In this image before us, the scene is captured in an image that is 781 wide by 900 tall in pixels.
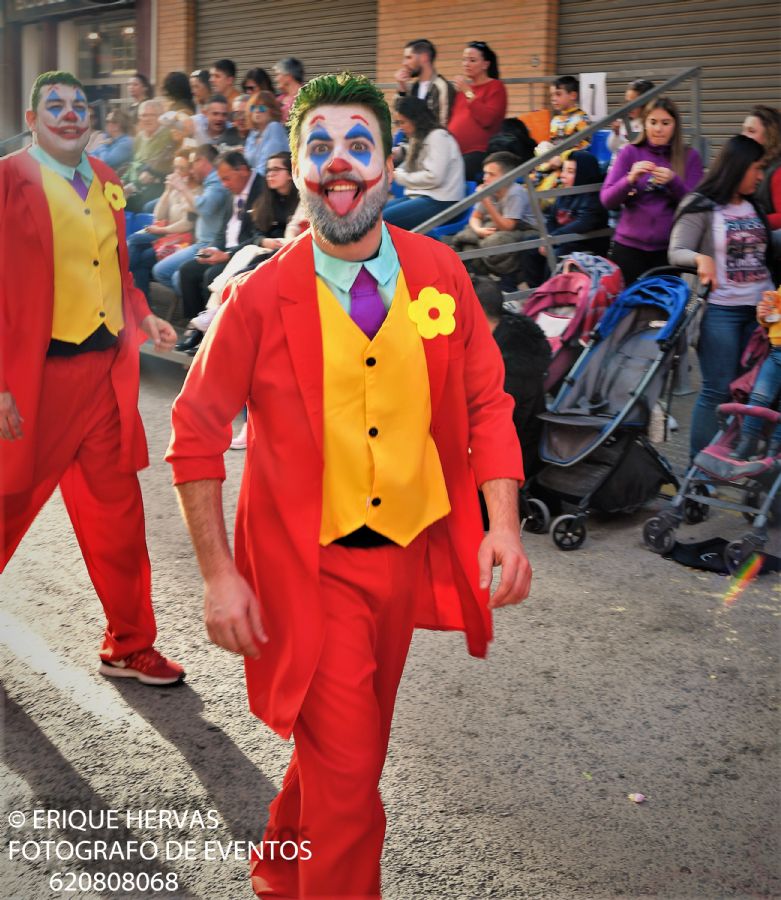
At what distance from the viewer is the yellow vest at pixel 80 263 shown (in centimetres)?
427

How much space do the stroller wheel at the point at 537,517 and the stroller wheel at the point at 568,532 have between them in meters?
0.23

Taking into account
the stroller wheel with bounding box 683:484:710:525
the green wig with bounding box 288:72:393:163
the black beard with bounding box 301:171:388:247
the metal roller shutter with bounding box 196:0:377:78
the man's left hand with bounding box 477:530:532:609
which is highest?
the metal roller shutter with bounding box 196:0:377:78

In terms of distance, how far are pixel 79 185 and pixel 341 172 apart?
1984 millimetres

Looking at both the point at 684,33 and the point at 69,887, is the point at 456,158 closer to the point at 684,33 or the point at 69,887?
the point at 684,33

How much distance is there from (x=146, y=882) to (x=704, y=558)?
11.5ft

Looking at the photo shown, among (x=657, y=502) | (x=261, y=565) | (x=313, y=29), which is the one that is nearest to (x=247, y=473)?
(x=261, y=565)

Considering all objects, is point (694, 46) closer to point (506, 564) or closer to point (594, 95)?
point (594, 95)

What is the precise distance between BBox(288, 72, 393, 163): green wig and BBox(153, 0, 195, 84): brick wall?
1827cm

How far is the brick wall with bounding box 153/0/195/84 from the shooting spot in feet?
65.5

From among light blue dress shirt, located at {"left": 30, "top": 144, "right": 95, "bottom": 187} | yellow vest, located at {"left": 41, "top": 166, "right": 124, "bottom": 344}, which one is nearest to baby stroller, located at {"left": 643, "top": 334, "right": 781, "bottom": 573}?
yellow vest, located at {"left": 41, "top": 166, "right": 124, "bottom": 344}

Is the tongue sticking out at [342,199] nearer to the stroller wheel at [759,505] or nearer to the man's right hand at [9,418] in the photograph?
the man's right hand at [9,418]

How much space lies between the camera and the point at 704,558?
19.3ft

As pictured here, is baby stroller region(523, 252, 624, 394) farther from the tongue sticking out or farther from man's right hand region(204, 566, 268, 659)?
man's right hand region(204, 566, 268, 659)

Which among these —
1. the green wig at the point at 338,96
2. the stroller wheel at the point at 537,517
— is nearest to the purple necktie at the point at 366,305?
the green wig at the point at 338,96
